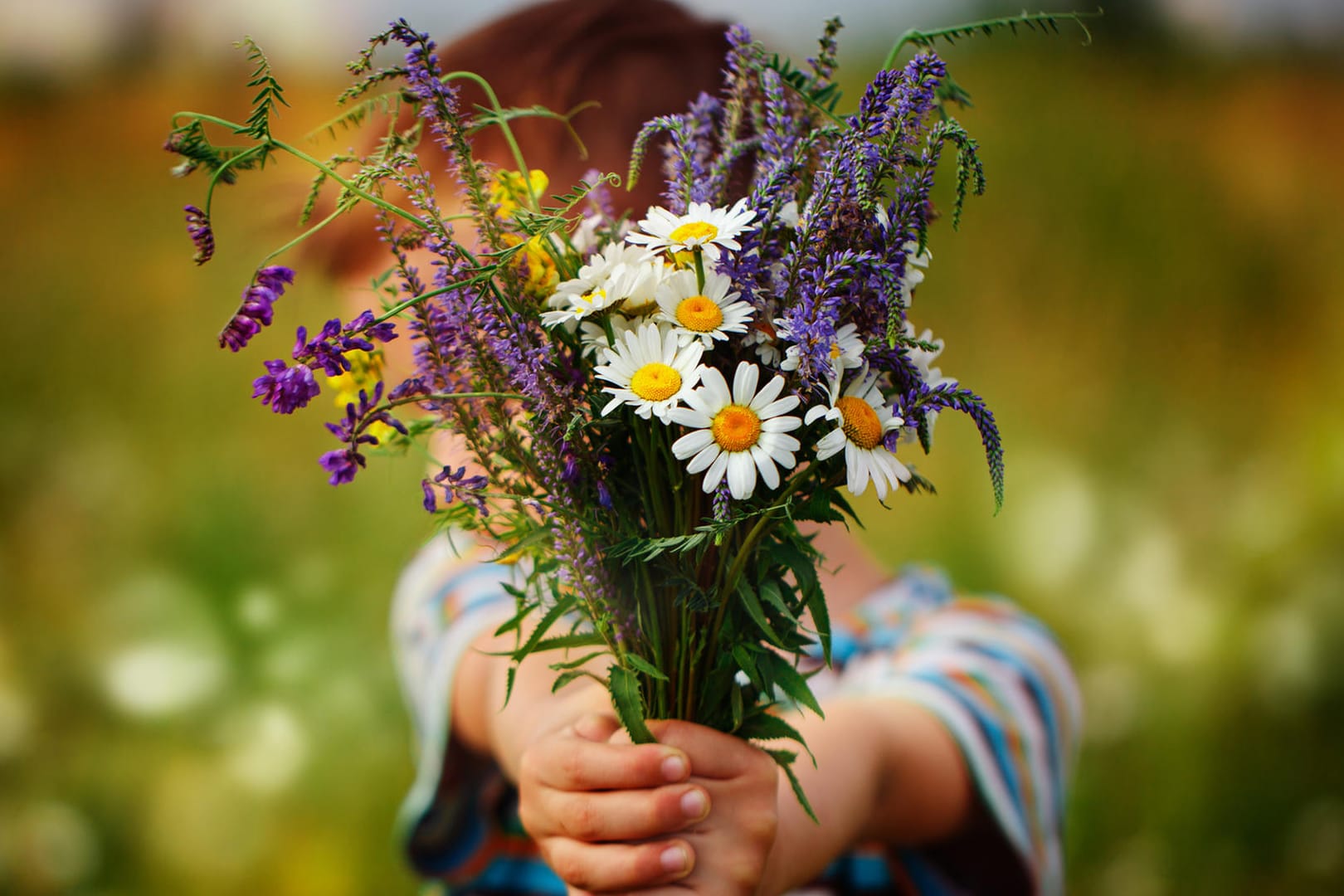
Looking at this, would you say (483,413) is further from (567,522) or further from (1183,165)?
(1183,165)

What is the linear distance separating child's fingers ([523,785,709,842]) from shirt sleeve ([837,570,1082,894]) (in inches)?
12.4

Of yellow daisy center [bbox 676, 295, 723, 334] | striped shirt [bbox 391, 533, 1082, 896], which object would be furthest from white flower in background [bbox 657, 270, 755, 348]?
striped shirt [bbox 391, 533, 1082, 896]

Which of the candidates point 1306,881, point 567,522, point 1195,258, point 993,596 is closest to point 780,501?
point 567,522

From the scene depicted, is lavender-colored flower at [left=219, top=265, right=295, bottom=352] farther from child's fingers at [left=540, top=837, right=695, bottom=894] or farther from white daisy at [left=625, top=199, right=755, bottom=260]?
child's fingers at [left=540, top=837, right=695, bottom=894]

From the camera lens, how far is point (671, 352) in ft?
1.07

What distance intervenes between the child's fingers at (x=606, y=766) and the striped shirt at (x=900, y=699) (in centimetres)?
27

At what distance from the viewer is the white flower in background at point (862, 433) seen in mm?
313

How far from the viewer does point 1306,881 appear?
1082mm

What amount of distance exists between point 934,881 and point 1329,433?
0.79 m

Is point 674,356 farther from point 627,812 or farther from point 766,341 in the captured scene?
point 627,812

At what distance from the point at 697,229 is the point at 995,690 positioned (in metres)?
0.49

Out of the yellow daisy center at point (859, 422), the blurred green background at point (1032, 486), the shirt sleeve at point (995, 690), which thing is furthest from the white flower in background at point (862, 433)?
the blurred green background at point (1032, 486)

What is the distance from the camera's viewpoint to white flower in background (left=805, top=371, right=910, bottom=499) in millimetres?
313

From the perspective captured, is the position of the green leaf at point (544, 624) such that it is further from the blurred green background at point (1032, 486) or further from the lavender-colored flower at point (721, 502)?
the blurred green background at point (1032, 486)
